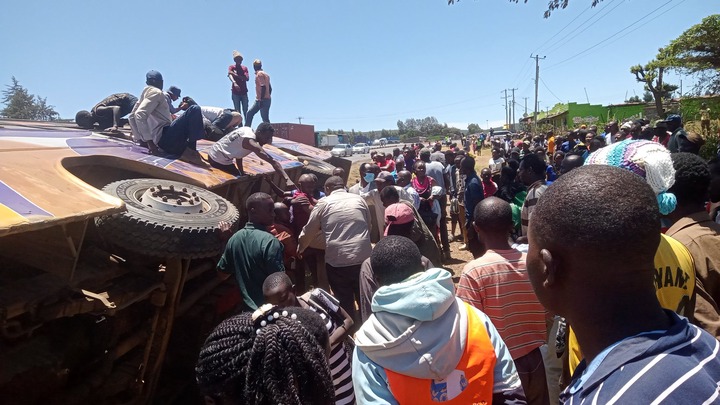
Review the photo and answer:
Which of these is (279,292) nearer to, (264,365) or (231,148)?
(264,365)

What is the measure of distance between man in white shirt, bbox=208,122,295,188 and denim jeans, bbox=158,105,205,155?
0.32 m

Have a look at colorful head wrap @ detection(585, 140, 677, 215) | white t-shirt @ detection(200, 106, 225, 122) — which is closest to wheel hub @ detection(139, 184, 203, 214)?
colorful head wrap @ detection(585, 140, 677, 215)

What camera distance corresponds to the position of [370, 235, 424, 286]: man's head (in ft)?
7.00

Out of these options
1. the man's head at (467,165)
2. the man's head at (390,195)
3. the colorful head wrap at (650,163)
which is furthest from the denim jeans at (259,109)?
the colorful head wrap at (650,163)

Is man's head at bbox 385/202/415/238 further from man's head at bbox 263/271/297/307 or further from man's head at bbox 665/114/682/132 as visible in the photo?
man's head at bbox 665/114/682/132

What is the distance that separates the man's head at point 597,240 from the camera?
1048mm

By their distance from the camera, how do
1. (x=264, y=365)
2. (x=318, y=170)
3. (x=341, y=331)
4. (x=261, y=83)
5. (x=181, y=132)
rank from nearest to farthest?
(x=264, y=365) < (x=341, y=331) < (x=181, y=132) < (x=318, y=170) < (x=261, y=83)

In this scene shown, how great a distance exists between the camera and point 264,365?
1.31 metres

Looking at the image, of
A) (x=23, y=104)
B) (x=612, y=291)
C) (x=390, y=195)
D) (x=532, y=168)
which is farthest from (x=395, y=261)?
(x=23, y=104)

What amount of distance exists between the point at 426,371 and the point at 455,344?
15 centimetres

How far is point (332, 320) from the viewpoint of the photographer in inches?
99.5

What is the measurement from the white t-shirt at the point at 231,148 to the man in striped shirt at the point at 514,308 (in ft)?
12.3

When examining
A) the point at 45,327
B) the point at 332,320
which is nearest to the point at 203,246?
the point at 45,327

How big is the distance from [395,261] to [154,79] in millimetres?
4688
